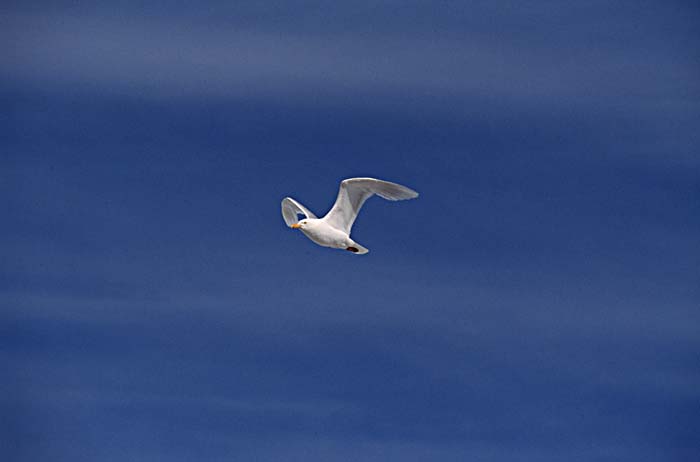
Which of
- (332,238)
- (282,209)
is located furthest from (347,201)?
(282,209)

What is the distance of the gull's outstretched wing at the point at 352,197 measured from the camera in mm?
36281

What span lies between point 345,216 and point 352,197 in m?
0.62

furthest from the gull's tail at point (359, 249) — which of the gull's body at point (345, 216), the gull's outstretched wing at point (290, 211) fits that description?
the gull's outstretched wing at point (290, 211)

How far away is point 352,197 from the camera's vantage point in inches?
1451

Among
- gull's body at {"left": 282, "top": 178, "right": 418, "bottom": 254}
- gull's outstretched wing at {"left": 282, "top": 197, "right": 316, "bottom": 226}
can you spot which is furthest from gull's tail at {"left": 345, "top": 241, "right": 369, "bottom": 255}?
gull's outstretched wing at {"left": 282, "top": 197, "right": 316, "bottom": 226}

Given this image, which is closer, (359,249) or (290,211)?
(359,249)

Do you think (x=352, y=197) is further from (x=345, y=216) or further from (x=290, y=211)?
(x=290, y=211)

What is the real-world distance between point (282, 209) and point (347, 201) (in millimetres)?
3848

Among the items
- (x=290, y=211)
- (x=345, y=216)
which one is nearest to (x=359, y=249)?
(x=345, y=216)

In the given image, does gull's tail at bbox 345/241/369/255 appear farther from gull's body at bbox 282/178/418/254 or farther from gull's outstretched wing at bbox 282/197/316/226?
gull's outstretched wing at bbox 282/197/316/226

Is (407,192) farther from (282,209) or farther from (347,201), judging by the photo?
(282,209)

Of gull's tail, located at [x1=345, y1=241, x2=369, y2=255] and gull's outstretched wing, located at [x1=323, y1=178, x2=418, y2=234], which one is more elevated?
gull's outstretched wing, located at [x1=323, y1=178, x2=418, y2=234]

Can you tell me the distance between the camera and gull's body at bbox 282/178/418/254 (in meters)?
36.3

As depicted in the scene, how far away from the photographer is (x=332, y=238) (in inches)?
1435
